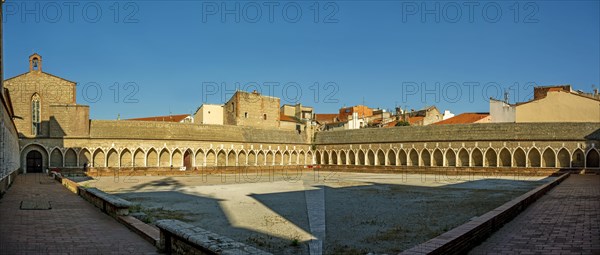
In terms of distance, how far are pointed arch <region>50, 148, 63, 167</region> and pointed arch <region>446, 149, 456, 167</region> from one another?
1397 inches

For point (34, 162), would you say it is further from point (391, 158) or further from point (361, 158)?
point (391, 158)

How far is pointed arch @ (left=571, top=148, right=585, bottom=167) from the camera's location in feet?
123

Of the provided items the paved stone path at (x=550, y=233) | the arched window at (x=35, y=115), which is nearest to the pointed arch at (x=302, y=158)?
the arched window at (x=35, y=115)

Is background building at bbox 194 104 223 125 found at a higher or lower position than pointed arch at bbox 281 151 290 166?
higher

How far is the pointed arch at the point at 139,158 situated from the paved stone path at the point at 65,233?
28235 millimetres

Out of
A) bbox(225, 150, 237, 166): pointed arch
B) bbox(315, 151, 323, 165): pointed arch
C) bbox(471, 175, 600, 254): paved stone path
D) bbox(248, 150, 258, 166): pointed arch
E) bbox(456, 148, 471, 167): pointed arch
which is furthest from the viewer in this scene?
bbox(315, 151, 323, 165): pointed arch

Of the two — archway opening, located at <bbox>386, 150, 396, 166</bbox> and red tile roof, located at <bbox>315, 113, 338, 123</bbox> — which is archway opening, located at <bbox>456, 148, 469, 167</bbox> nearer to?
archway opening, located at <bbox>386, 150, 396, 166</bbox>

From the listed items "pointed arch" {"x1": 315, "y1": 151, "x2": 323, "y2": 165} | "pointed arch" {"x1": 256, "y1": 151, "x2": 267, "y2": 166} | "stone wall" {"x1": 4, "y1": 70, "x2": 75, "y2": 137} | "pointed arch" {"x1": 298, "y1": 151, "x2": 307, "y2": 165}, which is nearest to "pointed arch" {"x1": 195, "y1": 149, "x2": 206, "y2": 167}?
"pointed arch" {"x1": 256, "y1": 151, "x2": 267, "y2": 166}

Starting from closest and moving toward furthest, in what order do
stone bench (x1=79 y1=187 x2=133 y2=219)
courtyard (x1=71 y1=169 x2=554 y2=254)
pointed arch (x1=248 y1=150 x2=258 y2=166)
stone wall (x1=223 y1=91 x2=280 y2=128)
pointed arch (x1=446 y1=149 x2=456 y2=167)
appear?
courtyard (x1=71 y1=169 x2=554 y2=254), stone bench (x1=79 y1=187 x2=133 y2=219), pointed arch (x1=446 y1=149 x2=456 y2=167), pointed arch (x1=248 y1=150 x2=258 y2=166), stone wall (x1=223 y1=91 x2=280 y2=128)

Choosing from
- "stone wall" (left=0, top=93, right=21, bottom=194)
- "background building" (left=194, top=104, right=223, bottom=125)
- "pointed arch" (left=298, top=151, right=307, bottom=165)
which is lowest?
"pointed arch" (left=298, top=151, right=307, bottom=165)

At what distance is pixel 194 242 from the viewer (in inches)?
253

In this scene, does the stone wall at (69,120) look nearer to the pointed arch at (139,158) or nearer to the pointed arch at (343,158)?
the pointed arch at (139,158)

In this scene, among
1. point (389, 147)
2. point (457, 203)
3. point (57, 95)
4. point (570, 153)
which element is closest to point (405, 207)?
point (457, 203)

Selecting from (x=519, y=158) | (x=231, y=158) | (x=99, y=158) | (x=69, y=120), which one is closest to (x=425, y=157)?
(x=519, y=158)
